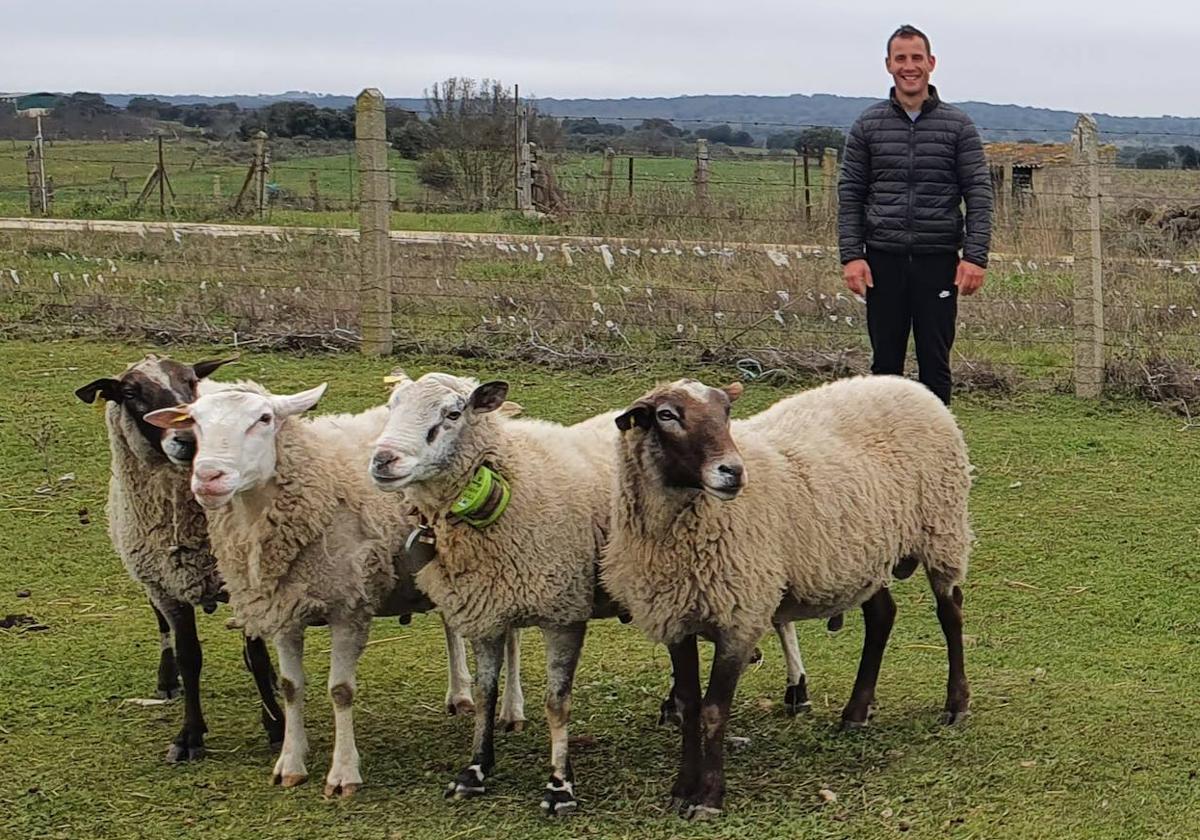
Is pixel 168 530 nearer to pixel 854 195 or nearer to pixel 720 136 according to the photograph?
pixel 854 195

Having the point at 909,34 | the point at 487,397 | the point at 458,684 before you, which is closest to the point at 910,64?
the point at 909,34

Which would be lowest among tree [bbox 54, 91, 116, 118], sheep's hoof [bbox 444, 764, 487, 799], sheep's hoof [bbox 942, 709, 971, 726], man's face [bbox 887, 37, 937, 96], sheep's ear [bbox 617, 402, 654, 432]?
sheep's hoof [bbox 444, 764, 487, 799]

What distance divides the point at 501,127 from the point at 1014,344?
30.6ft

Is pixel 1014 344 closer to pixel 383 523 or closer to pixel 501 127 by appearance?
pixel 383 523

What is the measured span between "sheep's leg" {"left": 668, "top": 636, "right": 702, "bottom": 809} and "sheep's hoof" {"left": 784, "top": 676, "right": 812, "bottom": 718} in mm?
898

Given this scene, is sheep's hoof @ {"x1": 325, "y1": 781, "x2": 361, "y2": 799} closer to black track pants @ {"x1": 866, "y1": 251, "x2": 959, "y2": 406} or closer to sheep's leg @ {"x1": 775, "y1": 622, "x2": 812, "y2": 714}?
sheep's leg @ {"x1": 775, "y1": 622, "x2": 812, "y2": 714}

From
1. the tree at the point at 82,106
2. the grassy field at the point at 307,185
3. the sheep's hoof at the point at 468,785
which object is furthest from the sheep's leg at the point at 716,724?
the tree at the point at 82,106

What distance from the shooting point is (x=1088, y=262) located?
35.2 ft

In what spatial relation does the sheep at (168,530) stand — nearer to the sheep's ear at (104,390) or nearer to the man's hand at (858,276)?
the sheep's ear at (104,390)

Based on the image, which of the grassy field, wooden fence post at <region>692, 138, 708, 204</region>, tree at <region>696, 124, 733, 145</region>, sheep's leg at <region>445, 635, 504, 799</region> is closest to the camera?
sheep's leg at <region>445, 635, 504, 799</region>

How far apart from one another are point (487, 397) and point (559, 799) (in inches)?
56.5

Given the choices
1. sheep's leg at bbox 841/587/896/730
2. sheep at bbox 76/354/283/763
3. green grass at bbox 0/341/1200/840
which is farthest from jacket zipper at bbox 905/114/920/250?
sheep at bbox 76/354/283/763

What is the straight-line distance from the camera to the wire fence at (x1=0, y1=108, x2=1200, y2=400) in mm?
11352

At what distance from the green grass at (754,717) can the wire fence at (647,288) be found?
274 centimetres
